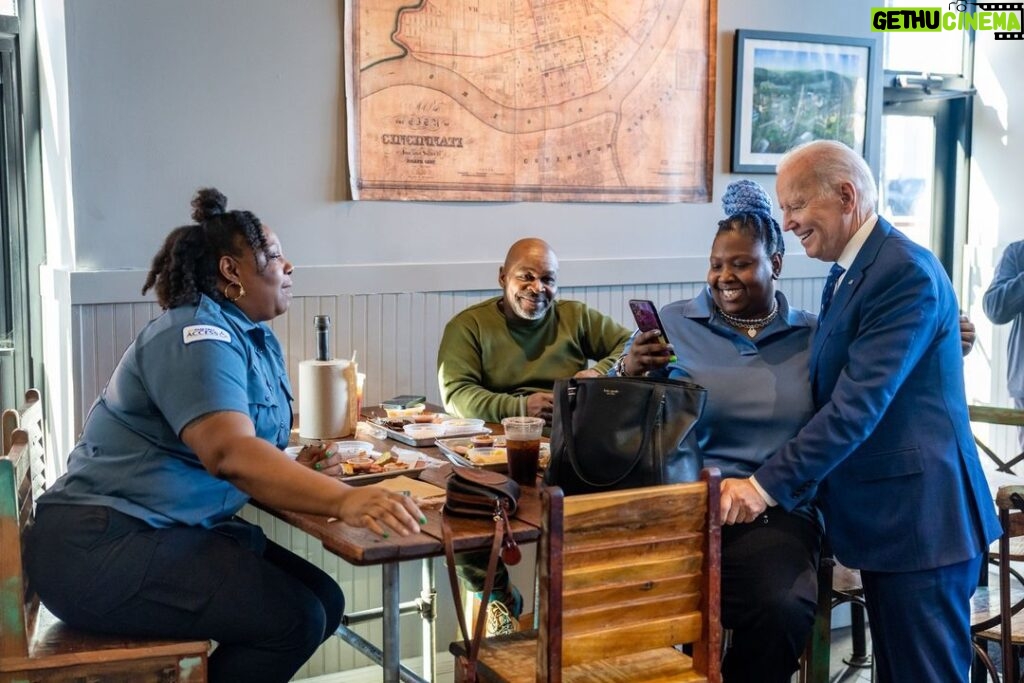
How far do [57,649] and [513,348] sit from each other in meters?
1.57

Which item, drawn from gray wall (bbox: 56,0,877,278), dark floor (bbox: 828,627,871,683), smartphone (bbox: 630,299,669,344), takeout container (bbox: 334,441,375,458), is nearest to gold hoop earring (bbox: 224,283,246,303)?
takeout container (bbox: 334,441,375,458)

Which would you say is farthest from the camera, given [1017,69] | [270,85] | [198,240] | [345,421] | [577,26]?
[1017,69]

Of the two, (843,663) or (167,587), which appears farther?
(843,663)

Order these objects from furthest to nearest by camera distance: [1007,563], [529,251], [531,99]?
[531,99] < [529,251] < [1007,563]

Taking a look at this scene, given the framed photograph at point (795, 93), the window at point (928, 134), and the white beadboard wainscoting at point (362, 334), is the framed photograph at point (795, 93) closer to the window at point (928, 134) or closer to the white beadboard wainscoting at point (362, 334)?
the window at point (928, 134)

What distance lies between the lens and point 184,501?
2225 millimetres

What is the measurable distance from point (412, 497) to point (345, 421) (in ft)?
2.34

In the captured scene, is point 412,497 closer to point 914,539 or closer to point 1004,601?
point 914,539

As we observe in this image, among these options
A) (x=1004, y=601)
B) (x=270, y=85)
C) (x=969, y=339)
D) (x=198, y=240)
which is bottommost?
(x=1004, y=601)

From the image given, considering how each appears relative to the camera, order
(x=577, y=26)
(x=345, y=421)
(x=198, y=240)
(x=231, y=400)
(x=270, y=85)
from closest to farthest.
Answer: (x=231, y=400), (x=198, y=240), (x=345, y=421), (x=270, y=85), (x=577, y=26)

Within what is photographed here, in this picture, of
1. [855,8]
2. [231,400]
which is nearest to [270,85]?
[231,400]

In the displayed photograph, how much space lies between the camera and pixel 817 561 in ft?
8.18

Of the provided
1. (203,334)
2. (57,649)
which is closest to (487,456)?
(203,334)

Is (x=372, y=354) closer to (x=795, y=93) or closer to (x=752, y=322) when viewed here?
(x=752, y=322)
